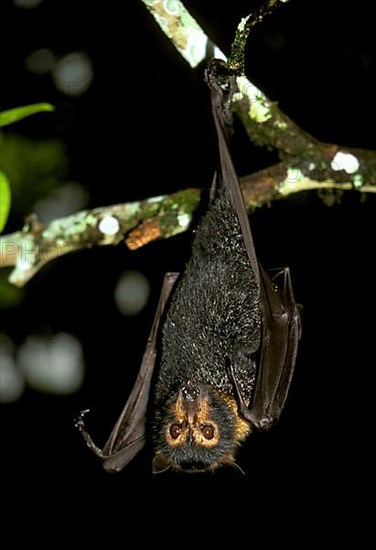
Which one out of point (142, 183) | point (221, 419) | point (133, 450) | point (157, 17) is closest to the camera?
point (157, 17)

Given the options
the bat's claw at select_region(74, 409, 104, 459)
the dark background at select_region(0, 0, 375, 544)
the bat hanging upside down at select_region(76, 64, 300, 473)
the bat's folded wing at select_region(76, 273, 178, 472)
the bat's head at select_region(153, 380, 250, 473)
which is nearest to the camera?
the bat hanging upside down at select_region(76, 64, 300, 473)

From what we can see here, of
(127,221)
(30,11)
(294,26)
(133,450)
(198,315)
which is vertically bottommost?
(133,450)

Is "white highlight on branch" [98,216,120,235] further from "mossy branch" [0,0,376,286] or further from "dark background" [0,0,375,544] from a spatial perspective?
"dark background" [0,0,375,544]

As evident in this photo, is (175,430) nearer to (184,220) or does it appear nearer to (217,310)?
(217,310)

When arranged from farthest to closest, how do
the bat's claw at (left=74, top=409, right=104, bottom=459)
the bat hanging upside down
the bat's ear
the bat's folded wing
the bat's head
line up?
the bat's folded wing, the bat's ear, the bat's claw at (left=74, top=409, right=104, bottom=459), the bat's head, the bat hanging upside down

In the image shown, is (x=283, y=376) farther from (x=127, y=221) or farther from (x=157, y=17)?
(x=157, y=17)

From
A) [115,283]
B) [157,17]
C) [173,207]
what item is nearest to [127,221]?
[173,207]

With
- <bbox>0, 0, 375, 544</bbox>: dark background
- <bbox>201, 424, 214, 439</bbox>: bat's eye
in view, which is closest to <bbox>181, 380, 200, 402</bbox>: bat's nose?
<bbox>201, 424, 214, 439</bbox>: bat's eye
